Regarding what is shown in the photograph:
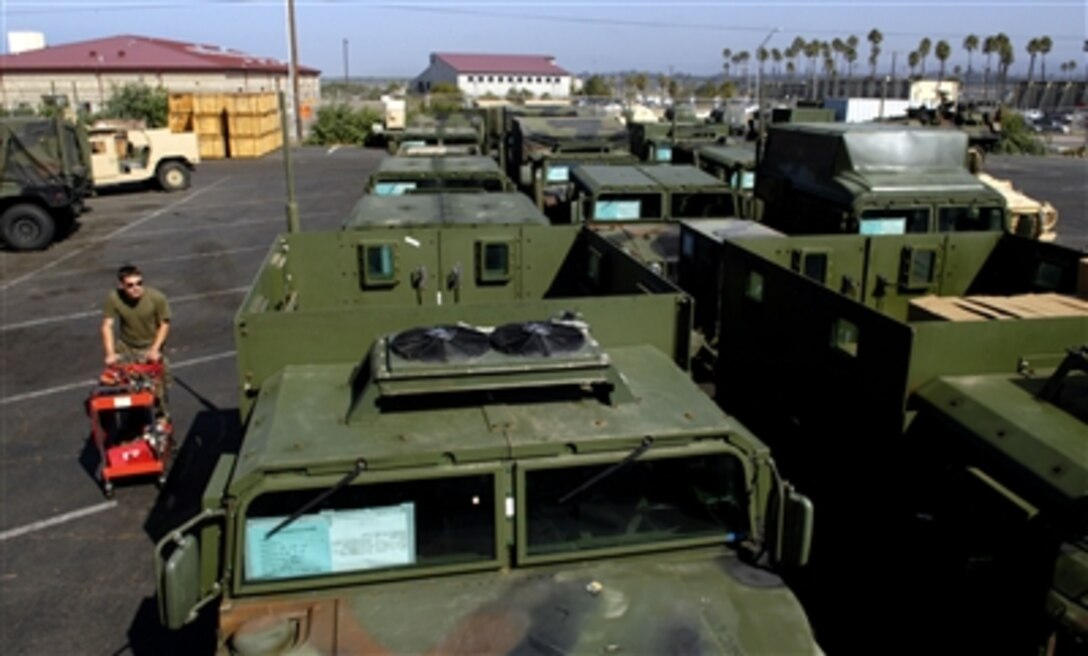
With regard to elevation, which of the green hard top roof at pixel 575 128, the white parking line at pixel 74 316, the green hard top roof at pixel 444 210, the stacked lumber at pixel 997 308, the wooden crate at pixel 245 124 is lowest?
the white parking line at pixel 74 316

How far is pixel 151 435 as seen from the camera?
28.0 ft

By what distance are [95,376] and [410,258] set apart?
15.8 ft

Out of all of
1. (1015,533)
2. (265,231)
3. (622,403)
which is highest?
(622,403)

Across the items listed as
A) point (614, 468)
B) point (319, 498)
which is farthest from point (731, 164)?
point (319, 498)

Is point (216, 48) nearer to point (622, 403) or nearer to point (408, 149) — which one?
point (408, 149)

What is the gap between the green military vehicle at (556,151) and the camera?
54.0ft

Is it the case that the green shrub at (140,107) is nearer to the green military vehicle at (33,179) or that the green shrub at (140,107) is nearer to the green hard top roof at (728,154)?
the green military vehicle at (33,179)

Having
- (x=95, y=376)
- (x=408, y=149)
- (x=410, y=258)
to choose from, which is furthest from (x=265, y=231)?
(x=410, y=258)

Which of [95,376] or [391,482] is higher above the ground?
[391,482]

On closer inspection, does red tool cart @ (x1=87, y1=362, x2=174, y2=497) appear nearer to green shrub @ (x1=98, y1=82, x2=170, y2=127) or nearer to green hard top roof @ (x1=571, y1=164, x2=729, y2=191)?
green hard top roof @ (x1=571, y1=164, x2=729, y2=191)

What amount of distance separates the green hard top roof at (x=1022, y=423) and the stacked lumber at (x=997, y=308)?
1004mm

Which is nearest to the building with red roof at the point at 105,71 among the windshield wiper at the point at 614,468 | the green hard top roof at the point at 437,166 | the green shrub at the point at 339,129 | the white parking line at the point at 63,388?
the green shrub at the point at 339,129

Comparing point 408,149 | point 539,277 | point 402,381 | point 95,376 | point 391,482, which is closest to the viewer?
point 391,482

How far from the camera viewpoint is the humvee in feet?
84.7
